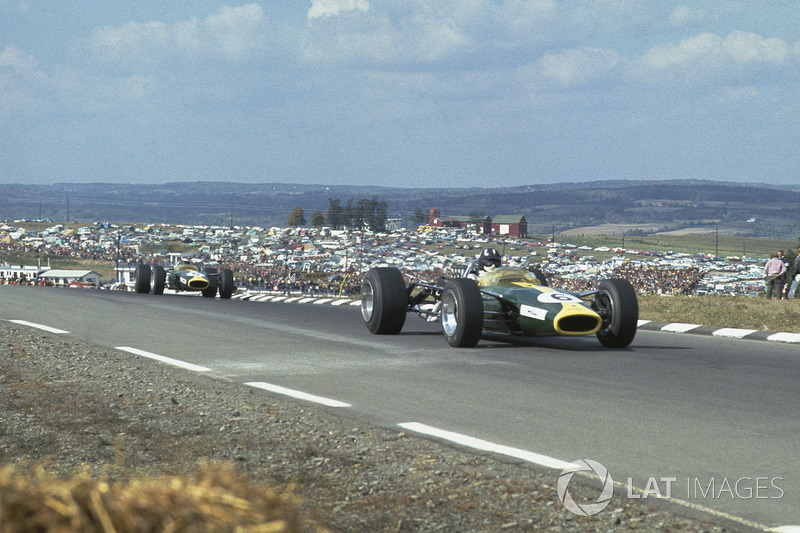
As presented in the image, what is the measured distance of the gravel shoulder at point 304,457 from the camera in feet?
13.7

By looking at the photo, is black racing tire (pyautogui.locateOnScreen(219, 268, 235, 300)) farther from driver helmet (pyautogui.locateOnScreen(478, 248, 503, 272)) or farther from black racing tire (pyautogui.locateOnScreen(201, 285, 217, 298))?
driver helmet (pyautogui.locateOnScreen(478, 248, 503, 272))

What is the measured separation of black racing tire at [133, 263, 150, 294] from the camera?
97.9 ft

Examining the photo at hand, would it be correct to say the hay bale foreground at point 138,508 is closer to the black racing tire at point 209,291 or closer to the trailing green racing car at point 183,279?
the trailing green racing car at point 183,279

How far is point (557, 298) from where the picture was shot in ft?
38.3

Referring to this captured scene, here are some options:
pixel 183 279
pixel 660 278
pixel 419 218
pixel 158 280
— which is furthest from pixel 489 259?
pixel 419 218

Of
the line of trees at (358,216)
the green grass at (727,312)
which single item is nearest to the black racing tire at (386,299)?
the green grass at (727,312)

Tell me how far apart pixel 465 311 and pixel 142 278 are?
20.6 meters

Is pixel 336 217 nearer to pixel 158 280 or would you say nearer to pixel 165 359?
pixel 158 280

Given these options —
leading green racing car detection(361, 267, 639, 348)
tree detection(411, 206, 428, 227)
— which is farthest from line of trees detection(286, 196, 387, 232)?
leading green racing car detection(361, 267, 639, 348)

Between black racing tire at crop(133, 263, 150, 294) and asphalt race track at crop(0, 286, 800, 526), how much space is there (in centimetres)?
1391

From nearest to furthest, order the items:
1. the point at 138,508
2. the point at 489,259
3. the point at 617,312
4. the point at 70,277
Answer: the point at 138,508, the point at 617,312, the point at 489,259, the point at 70,277

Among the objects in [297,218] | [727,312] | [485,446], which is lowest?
[297,218]

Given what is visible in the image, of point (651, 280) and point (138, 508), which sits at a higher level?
Answer: point (138, 508)

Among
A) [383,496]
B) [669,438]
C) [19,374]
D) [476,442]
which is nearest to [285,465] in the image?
[383,496]
